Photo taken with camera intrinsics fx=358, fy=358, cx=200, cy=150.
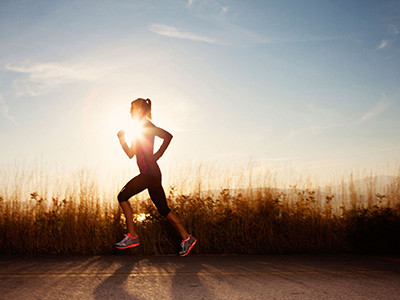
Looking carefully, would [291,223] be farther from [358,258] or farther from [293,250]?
[358,258]

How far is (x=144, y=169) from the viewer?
225 inches

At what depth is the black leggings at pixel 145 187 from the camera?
5.70 metres

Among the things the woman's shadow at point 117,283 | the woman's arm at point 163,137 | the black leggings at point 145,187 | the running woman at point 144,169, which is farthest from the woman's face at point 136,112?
the woman's shadow at point 117,283

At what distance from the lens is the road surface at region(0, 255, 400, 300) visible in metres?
3.84

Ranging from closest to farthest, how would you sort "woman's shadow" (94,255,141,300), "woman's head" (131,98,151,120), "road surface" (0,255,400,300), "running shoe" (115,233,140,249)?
"woman's shadow" (94,255,141,300) → "road surface" (0,255,400,300) → "running shoe" (115,233,140,249) → "woman's head" (131,98,151,120)

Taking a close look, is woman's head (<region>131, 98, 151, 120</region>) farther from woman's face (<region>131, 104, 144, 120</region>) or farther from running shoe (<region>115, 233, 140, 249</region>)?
running shoe (<region>115, 233, 140, 249</region>)

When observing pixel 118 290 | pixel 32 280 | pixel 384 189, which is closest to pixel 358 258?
pixel 384 189

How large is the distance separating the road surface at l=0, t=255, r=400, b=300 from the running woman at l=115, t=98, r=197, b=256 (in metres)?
0.38

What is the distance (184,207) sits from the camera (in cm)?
724

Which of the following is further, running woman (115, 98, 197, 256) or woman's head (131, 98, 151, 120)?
woman's head (131, 98, 151, 120)

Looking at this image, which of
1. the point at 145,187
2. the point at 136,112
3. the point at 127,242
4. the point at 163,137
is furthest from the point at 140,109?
the point at 127,242

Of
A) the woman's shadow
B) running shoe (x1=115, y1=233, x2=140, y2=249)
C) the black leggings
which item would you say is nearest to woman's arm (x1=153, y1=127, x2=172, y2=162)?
the black leggings

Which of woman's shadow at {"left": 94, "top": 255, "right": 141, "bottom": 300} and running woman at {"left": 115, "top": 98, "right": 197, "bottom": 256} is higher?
running woman at {"left": 115, "top": 98, "right": 197, "bottom": 256}

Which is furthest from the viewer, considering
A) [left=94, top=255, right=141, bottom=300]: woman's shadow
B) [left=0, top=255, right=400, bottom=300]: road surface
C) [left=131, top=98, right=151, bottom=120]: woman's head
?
[left=131, top=98, right=151, bottom=120]: woman's head
